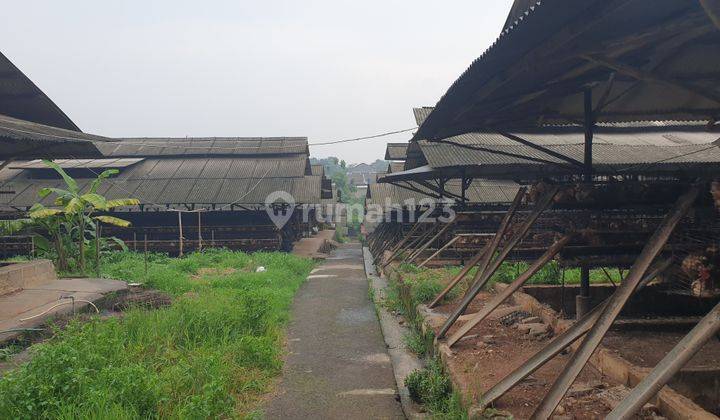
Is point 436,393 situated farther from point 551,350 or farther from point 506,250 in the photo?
point 506,250

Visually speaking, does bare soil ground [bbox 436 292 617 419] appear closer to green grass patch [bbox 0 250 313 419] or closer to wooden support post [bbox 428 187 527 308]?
wooden support post [bbox 428 187 527 308]

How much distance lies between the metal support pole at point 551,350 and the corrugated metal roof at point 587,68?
71.3 inches

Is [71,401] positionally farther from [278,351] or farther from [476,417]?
[476,417]

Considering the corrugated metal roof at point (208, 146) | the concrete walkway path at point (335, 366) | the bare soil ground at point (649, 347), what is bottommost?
the concrete walkway path at point (335, 366)

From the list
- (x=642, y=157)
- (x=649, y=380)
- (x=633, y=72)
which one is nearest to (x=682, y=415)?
(x=649, y=380)

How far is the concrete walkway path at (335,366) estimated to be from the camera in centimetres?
444

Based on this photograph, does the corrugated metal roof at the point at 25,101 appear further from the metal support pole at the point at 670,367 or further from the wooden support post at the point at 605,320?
the metal support pole at the point at 670,367

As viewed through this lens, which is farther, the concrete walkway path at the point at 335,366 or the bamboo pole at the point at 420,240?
the bamboo pole at the point at 420,240

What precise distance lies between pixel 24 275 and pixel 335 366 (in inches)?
250

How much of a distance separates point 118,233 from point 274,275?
10.6m

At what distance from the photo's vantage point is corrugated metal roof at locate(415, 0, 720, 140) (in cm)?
295

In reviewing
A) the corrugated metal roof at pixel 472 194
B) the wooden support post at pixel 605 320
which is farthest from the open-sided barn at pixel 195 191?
the wooden support post at pixel 605 320

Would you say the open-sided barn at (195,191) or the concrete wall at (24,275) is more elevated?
the open-sided barn at (195,191)

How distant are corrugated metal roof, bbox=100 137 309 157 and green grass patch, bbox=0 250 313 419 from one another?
16101 millimetres
